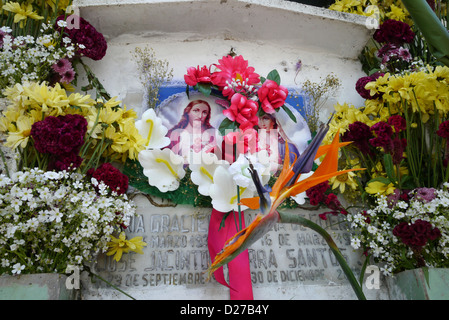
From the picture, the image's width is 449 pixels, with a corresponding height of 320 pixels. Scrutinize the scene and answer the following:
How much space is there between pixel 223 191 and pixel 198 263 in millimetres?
455

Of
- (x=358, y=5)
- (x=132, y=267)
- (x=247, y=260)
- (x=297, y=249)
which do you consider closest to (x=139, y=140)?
(x=132, y=267)

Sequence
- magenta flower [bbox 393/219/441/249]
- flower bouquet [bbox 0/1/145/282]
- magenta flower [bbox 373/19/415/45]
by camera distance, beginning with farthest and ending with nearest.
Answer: magenta flower [bbox 373/19/415/45], magenta flower [bbox 393/219/441/249], flower bouquet [bbox 0/1/145/282]

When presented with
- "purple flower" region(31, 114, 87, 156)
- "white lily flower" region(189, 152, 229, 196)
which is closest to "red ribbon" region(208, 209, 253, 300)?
"white lily flower" region(189, 152, 229, 196)

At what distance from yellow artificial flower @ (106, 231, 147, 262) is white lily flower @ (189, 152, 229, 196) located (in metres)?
0.50

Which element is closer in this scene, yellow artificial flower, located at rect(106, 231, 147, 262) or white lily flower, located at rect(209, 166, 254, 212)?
yellow artificial flower, located at rect(106, 231, 147, 262)

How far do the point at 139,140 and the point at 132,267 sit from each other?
787 millimetres

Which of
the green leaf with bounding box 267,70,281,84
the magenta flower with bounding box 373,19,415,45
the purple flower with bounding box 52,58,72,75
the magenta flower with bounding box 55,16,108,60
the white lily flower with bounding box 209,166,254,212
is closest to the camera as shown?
the white lily flower with bounding box 209,166,254,212

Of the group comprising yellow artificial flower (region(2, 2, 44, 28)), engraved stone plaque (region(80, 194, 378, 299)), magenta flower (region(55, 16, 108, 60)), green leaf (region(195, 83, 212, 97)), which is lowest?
engraved stone plaque (region(80, 194, 378, 299))

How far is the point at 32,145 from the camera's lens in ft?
8.00

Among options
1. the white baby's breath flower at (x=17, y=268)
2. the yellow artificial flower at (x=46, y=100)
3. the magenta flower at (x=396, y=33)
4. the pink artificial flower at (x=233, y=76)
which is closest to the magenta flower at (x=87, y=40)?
the yellow artificial flower at (x=46, y=100)

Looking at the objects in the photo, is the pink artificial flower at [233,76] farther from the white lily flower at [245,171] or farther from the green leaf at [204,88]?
the white lily flower at [245,171]

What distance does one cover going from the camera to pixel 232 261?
2443 mm

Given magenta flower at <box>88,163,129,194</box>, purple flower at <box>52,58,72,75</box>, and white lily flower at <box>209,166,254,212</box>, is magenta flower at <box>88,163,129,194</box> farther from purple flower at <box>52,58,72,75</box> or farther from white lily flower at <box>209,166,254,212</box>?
purple flower at <box>52,58,72,75</box>

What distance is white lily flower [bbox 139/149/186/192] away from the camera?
103 inches
